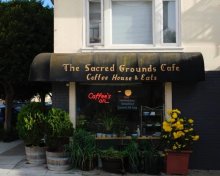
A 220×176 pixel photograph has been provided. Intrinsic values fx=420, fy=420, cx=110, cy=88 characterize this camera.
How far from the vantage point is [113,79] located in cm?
1098

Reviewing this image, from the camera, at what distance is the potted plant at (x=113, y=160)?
10.6m

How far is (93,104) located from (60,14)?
8.75ft

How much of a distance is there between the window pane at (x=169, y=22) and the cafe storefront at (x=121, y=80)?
75 cm

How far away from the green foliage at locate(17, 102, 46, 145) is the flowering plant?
3374 mm

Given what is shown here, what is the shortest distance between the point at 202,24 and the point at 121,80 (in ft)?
9.16

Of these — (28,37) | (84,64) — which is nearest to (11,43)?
(28,37)

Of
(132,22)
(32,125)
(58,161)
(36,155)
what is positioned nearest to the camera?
(58,161)

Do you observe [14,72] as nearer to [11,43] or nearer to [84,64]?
[11,43]

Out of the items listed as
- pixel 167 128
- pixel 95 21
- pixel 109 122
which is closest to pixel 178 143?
pixel 167 128

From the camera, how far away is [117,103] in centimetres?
1166

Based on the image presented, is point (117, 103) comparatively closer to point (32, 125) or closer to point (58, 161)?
point (58, 161)

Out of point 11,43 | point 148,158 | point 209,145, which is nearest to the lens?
point 148,158

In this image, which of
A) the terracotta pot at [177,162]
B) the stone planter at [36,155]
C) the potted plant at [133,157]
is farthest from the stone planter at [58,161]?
the terracotta pot at [177,162]

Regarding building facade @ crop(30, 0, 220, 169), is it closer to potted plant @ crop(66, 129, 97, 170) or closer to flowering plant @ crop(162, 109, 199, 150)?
flowering plant @ crop(162, 109, 199, 150)
